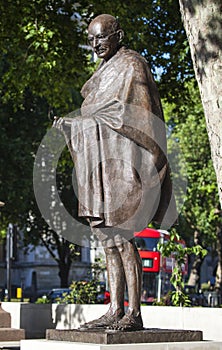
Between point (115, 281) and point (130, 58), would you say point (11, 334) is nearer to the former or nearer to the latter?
point (115, 281)

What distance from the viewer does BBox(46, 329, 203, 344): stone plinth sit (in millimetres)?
6945

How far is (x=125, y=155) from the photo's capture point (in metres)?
7.52

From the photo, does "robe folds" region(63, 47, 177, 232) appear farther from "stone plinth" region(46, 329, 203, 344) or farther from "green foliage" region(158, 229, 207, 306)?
"green foliage" region(158, 229, 207, 306)

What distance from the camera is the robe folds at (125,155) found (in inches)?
294

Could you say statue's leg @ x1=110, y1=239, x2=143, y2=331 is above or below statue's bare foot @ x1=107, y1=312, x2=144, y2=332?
above

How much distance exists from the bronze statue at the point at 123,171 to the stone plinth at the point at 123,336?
0.20 meters

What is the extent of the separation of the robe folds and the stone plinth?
35.0 inches

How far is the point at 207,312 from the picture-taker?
10.6m

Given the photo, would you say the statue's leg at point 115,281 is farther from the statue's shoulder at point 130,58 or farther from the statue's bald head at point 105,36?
the statue's bald head at point 105,36

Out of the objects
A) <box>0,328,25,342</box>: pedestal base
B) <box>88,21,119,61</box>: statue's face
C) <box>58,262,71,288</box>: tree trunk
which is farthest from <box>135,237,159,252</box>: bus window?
<box>88,21,119,61</box>: statue's face

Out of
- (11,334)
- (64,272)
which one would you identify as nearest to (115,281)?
(11,334)

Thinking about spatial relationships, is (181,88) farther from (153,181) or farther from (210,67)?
(210,67)

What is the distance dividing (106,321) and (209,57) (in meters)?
2.57

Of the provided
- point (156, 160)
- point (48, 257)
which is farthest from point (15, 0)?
point (48, 257)
